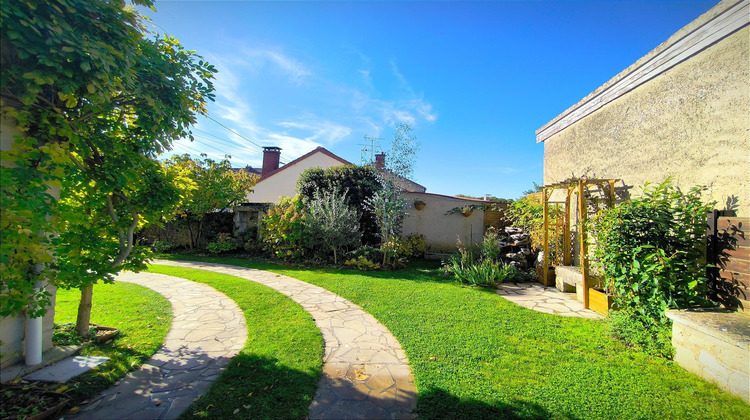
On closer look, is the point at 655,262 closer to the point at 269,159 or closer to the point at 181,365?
the point at 181,365

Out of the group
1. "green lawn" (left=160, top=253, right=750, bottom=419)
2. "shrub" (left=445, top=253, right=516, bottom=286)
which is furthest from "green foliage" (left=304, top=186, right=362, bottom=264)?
"green lawn" (left=160, top=253, right=750, bottom=419)

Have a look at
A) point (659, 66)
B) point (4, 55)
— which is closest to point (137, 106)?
point (4, 55)

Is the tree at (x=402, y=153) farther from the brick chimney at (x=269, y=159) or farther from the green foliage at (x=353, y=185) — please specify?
the brick chimney at (x=269, y=159)

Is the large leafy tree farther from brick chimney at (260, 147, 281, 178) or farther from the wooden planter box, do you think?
brick chimney at (260, 147, 281, 178)

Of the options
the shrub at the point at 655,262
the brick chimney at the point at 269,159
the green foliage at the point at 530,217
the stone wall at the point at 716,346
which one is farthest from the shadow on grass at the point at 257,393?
the brick chimney at the point at 269,159

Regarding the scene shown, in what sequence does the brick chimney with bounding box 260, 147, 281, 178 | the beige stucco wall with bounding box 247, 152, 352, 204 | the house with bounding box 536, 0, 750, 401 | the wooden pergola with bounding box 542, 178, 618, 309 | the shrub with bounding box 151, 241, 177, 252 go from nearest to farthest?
the house with bounding box 536, 0, 750, 401, the wooden pergola with bounding box 542, 178, 618, 309, the shrub with bounding box 151, 241, 177, 252, the beige stucco wall with bounding box 247, 152, 352, 204, the brick chimney with bounding box 260, 147, 281, 178

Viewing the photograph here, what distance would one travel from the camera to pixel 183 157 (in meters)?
11.2

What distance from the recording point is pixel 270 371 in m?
2.84

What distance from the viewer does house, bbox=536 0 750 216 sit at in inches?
135

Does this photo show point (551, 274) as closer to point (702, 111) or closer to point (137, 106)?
point (702, 111)

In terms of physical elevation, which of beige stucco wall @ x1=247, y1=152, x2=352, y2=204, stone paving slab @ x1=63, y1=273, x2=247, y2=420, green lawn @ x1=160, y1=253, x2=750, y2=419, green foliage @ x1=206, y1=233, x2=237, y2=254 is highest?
beige stucco wall @ x1=247, y1=152, x2=352, y2=204

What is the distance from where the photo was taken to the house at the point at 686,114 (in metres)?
3.43

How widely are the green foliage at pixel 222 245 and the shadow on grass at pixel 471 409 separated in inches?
381

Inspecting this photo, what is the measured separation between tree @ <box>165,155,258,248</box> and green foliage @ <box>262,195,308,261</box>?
269cm
